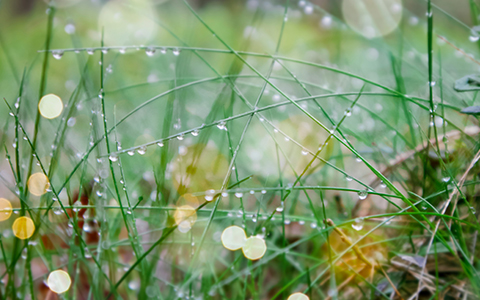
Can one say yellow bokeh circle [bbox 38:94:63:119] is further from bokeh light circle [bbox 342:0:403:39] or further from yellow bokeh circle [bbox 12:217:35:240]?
bokeh light circle [bbox 342:0:403:39]

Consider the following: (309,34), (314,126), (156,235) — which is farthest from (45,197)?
(309,34)

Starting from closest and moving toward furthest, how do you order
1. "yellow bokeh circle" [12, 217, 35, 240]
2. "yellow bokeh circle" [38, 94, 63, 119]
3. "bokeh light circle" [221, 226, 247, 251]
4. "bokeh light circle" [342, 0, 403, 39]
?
"yellow bokeh circle" [12, 217, 35, 240] → "bokeh light circle" [221, 226, 247, 251] → "yellow bokeh circle" [38, 94, 63, 119] → "bokeh light circle" [342, 0, 403, 39]

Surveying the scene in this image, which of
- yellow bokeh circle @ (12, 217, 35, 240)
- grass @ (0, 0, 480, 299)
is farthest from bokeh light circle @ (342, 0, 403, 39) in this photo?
yellow bokeh circle @ (12, 217, 35, 240)

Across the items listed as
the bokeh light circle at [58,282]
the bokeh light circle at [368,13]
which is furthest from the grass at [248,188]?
the bokeh light circle at [368,13]

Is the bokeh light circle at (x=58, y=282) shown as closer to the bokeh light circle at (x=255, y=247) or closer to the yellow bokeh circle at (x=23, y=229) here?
the yellow bokeh circle at (x=23, y=229)

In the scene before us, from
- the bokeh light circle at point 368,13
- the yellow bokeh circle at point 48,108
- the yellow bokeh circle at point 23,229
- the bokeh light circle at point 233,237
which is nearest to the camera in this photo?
the yellow bokeh circle at point 23,229

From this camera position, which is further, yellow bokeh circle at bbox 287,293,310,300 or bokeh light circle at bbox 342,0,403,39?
bokeh light circle at bbox 342,0,403,39
